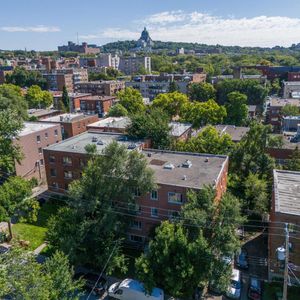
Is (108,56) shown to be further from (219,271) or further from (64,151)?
(219,271)

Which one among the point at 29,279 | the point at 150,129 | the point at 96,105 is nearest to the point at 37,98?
the point at 96,105

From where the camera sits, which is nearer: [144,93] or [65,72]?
[144,93]

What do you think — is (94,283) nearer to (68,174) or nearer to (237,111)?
(68,174)

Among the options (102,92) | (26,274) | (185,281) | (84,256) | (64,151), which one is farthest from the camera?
(102,92)

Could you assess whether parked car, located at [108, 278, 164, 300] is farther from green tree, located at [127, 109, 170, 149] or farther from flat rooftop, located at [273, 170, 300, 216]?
green tree, located at [127, 109, 170, 149]

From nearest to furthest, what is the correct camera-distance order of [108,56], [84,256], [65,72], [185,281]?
[185,281] → [84,256] → [65,72] → [108,56]

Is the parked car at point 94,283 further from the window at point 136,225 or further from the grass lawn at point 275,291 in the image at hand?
the grass lawn at point 275,291

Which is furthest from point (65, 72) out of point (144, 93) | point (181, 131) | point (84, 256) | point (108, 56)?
point (84, 256)
